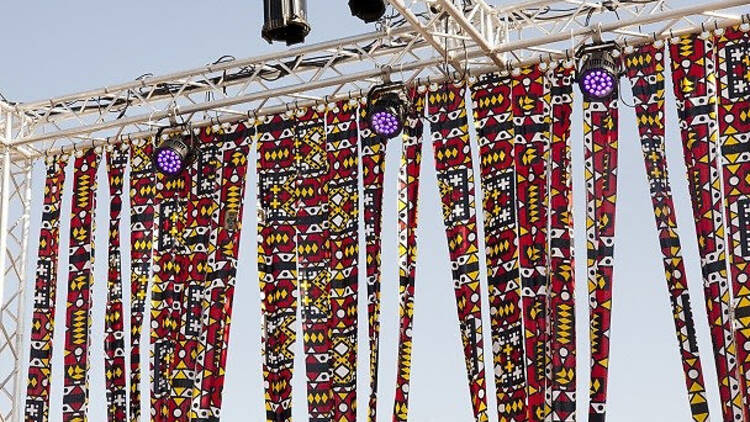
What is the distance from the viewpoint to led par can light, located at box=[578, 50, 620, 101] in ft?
28.1

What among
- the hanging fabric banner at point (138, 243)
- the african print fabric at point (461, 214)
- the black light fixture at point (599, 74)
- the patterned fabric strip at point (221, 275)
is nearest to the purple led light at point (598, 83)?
the black light fixture at point (599, 74)

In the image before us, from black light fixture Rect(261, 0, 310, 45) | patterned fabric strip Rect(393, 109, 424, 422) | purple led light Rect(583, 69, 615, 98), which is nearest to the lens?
black light fixture Rect(261, 0, 310, 45)

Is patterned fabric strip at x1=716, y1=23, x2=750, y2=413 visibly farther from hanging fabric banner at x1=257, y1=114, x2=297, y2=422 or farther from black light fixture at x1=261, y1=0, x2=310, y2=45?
black light fixture at x1=261, y1=0, x2=310, y2=45

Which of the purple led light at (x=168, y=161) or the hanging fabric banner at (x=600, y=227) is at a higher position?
the purple led light at (x=168, y=161)

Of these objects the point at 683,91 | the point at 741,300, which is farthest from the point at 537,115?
the point at 741,300

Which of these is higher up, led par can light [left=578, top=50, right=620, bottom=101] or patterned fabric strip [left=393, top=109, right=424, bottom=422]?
led par can light [left=578, top=50, right=620, bottom=101]

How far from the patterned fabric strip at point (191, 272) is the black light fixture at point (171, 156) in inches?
7.5

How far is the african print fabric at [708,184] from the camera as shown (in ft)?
26.5

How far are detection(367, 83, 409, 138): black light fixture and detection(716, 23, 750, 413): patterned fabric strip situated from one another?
2.06 meters

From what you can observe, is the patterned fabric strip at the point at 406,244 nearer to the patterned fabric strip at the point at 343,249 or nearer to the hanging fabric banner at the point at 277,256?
the patterned fabric strip at the point at 343,249

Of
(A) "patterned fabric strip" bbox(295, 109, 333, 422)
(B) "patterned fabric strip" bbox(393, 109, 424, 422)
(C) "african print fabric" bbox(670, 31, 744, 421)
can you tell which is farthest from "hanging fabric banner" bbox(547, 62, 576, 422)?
(A) "patterned fabric strip" bbox(295, 109, 333, 422)

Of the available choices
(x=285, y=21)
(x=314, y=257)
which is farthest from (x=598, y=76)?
(x=285, y=21)

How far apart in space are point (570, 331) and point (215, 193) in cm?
296

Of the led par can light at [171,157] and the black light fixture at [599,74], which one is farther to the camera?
the led par can light at [171,157]
